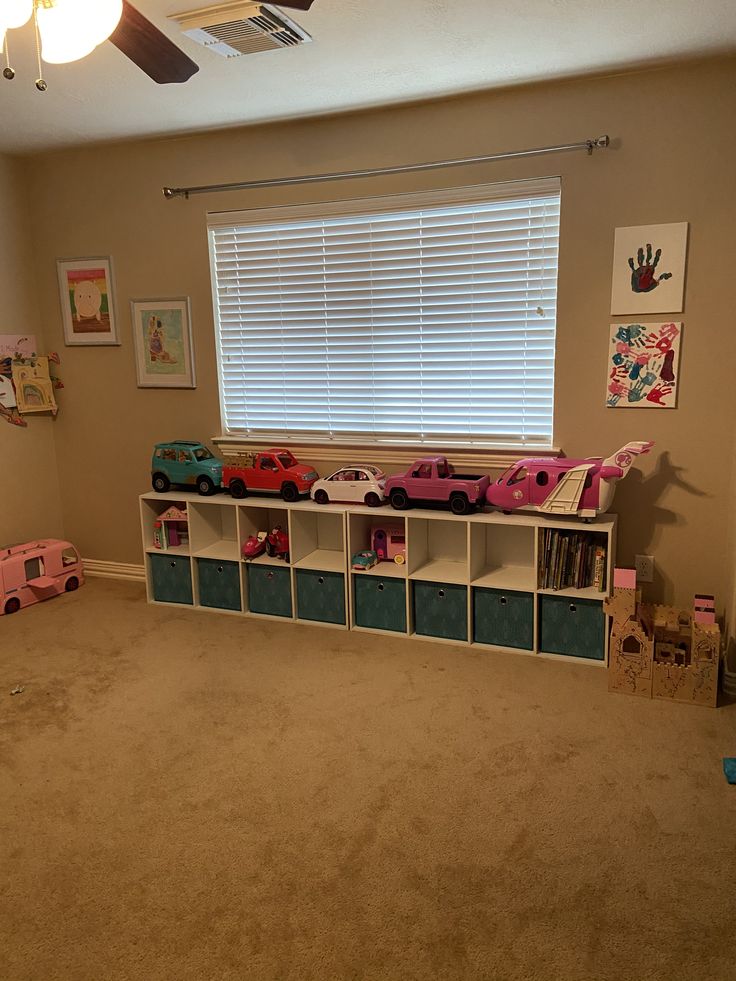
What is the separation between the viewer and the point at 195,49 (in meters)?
2.66

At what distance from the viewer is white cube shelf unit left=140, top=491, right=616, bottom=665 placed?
310 cm

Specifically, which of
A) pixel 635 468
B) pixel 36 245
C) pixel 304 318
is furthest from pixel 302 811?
pixel 36 245

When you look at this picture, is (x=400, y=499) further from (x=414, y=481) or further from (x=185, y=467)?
(x=185, y=467)

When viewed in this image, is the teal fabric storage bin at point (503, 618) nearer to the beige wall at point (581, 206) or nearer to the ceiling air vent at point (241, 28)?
the beige wall at point (581, 206)

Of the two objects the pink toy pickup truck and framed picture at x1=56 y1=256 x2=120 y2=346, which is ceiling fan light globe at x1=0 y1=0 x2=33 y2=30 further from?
framed picture at x1=56 y1=256 x2=120 y2=346

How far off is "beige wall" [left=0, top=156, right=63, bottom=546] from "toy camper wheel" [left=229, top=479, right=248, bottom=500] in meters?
1.41

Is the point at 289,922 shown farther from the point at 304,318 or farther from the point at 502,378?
the point at 304,318

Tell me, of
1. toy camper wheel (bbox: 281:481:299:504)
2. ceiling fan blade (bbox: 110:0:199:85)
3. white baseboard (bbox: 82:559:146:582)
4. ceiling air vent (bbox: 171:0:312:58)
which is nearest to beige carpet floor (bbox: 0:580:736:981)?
toy camper wheel (bbox: 281:481:299:504)

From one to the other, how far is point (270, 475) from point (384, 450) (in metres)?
0.58

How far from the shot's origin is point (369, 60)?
273 centimetres

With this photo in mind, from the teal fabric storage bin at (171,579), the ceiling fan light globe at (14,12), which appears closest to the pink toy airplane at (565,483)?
the teal fabric storage bin at (171,579)

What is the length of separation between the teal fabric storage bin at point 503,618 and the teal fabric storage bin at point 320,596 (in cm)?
66

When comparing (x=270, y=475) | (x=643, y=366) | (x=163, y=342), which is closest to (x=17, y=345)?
(x=163, y=342)

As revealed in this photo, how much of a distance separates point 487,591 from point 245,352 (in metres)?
1.78
